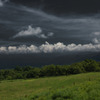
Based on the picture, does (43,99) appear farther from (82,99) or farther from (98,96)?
(98,96)

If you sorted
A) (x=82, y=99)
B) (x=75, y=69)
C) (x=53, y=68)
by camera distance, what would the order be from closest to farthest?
(x=82, y=99) < (x=75, y=69) < (x=53, y=68)

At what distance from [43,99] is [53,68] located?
9738 centimetres

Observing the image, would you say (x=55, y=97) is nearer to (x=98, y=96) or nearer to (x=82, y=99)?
(x=82, y=99)

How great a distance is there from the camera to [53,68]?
11375 cm

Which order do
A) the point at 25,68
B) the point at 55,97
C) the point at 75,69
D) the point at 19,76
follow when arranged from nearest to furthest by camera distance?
the point at 55,97 < the point at 75,69 < the point at 19,76 < the point at 25,68

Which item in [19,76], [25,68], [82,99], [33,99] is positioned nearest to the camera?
[82,99]

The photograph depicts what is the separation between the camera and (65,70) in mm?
104188

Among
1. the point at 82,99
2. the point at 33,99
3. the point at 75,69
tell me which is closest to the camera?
the point at 82,99

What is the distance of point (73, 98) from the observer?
15.5m

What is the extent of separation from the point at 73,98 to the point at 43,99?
2855mm

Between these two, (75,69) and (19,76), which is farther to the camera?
(19,76)

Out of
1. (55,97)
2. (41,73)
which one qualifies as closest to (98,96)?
(55,97)

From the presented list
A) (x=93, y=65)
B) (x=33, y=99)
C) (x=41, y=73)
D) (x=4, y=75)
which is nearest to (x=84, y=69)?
(x=93, y=65)

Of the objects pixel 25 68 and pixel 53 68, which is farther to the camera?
pixel 25 68
